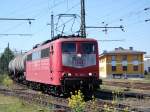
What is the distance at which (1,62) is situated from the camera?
310ft

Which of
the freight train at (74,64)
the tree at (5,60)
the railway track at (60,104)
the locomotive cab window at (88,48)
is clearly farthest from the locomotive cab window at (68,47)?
the tree at (5,60)

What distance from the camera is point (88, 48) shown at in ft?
80.7

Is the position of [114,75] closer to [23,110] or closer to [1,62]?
[1,62]

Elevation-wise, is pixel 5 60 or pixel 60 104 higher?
pixel 5 60

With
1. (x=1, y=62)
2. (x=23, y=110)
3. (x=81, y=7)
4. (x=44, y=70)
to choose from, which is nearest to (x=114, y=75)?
(x=1, y=62)

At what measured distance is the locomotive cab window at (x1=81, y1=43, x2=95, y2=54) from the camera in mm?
24453

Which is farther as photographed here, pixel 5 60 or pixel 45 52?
pixel 5 60

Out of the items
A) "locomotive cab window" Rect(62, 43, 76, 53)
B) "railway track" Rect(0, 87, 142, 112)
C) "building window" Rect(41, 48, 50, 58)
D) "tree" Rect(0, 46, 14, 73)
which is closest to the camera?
"railway track" Rect(0, 87, 142, 112)

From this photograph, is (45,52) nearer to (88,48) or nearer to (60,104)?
(88,48)

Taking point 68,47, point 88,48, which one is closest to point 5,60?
point 68,47

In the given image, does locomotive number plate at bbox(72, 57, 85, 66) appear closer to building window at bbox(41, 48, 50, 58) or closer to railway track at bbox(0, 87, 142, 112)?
railway track at bbox(0, 87, 142, 112)

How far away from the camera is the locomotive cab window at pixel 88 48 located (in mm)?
24453

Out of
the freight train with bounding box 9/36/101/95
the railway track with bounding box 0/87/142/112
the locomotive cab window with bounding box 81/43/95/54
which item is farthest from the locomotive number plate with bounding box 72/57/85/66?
the railway track with bounding box 0/87/142/112

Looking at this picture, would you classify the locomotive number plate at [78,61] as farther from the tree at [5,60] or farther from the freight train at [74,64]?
the tree at [5,60]
